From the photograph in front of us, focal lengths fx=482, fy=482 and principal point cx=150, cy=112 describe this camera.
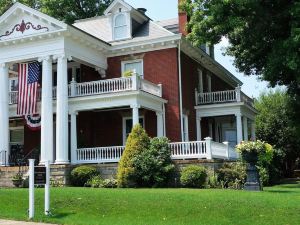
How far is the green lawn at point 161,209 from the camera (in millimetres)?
13000

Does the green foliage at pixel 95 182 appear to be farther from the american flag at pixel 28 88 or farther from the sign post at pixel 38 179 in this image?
the sign post at pixel 38 179

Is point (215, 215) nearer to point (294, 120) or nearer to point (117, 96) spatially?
point (117, 96)

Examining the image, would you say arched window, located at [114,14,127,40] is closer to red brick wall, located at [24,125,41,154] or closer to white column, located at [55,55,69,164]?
white column, located at [55,55,69,164]

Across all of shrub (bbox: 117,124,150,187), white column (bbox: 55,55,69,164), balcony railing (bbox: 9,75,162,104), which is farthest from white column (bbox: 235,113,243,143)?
white column (bbox: 55,55,69,164)

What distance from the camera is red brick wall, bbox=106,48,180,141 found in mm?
28078

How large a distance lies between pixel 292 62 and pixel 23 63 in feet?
48.5

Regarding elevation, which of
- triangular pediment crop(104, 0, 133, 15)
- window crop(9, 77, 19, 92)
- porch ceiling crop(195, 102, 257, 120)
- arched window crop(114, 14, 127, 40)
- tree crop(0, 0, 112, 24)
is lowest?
porch ceiling crop(195, 102, 257, 120)

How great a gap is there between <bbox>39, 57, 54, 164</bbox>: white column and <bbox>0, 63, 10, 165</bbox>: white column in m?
2.67

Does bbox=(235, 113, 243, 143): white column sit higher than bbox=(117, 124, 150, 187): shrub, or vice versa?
bbox=(235, 113, 243, 143): white column

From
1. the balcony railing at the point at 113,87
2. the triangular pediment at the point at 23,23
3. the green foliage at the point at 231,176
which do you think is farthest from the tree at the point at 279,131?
the triangular pediment at the point at 23,23

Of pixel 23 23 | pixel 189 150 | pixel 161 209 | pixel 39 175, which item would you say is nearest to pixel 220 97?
pixel 189 150

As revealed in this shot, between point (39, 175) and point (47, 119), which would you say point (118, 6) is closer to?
point (47, 119)

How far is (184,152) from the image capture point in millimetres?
23969

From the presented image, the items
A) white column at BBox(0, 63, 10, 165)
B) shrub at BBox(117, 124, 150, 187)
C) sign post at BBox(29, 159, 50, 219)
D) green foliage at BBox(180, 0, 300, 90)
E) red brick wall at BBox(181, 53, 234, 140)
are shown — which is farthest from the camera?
red brick wall at BBox(181, 53, 234, 140)
